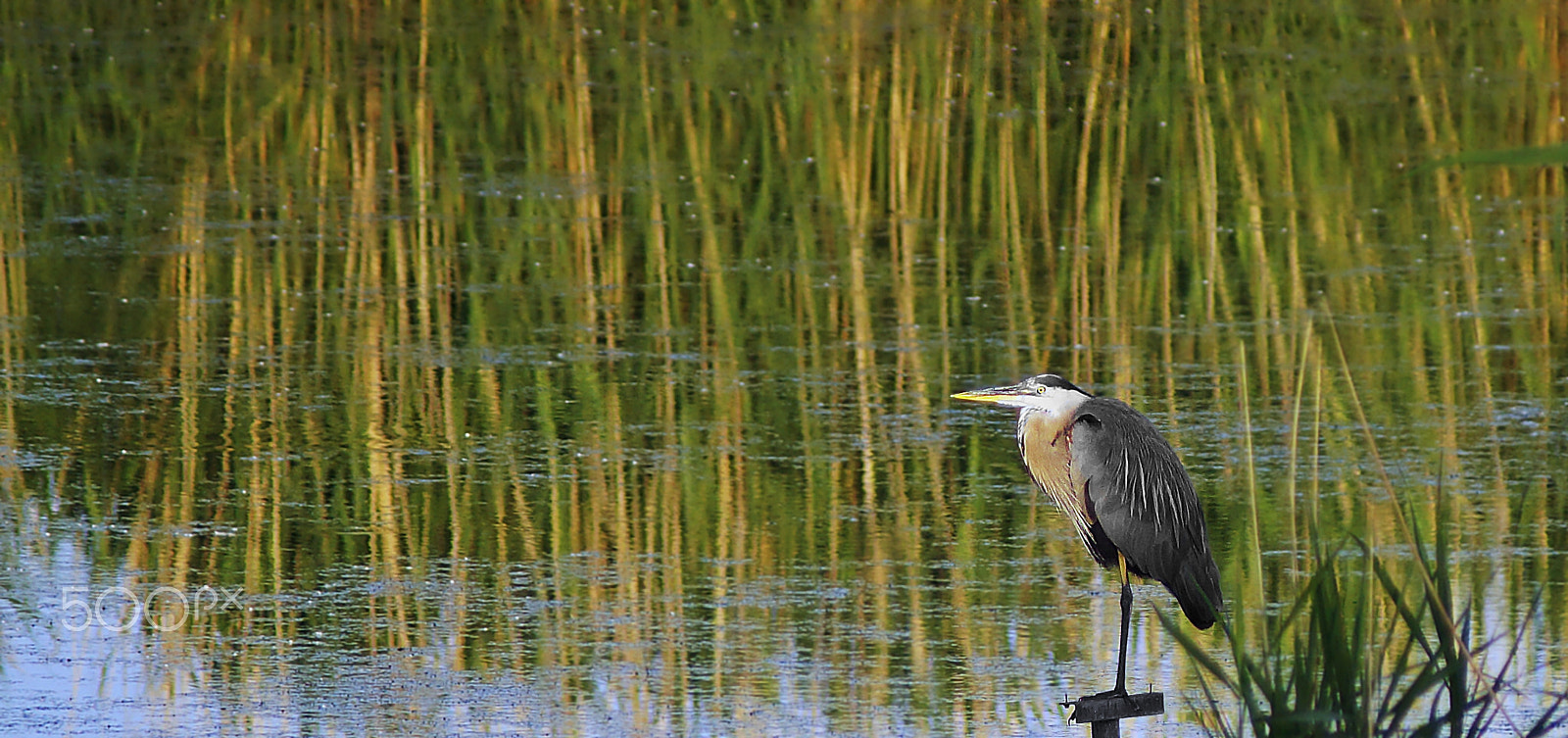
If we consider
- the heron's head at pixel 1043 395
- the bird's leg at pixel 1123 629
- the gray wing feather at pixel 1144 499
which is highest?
the heron's head at pixel 1043 395

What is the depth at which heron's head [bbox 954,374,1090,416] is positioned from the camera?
466 cm

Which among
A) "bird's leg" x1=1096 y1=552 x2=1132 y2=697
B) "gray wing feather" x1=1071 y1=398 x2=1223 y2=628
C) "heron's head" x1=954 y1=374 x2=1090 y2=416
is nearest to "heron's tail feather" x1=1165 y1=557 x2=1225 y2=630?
"gray wing feather" x1=1071 y1=398 x2=1223 y2=628

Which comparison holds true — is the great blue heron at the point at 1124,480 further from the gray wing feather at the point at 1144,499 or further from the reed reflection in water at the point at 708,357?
the reed reflection in water at the point at 708,357

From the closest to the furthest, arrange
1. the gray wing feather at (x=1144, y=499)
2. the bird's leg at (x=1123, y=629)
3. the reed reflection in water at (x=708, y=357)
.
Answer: the bird's leg at (x=1123, y=629) → the gray wing feather at (x=1144, y=499) → the reed reflection in water at (x=708, y=357)

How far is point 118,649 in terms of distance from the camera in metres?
5.13

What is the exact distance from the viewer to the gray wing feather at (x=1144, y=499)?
4621 millimetres

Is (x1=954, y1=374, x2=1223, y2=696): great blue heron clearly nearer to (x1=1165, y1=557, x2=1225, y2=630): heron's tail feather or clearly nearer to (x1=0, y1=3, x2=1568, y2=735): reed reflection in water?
(x1=1165, y1=557, x2=1225, y2=630): heron's tail feather

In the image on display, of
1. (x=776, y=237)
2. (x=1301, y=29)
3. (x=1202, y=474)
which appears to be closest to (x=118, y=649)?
(x=1202, y=474)

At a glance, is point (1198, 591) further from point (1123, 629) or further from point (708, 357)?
point (708, 357)

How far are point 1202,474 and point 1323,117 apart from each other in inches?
267

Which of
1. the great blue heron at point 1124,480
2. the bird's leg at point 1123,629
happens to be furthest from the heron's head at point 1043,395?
the bird's leg at point 1123,629

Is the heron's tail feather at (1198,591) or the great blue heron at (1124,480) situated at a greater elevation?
the great blue heron at (1124,480)

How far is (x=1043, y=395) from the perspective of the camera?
4688 millimetres

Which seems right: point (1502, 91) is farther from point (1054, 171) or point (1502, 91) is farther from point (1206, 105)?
point (1054, 171)
